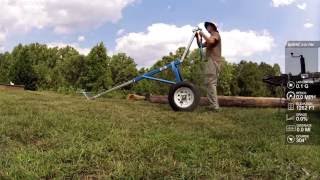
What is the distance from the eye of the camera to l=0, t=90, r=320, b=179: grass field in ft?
18.3

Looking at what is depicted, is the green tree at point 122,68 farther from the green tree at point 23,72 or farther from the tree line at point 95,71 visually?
the green tree at point 23,72

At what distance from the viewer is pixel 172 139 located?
6.96 m

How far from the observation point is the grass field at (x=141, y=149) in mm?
5578

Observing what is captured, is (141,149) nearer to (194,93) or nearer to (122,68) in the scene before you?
(194,93)

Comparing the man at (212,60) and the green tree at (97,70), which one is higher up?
the green tree at (97,70)

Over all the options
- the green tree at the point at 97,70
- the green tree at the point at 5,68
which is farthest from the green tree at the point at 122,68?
the green tree at the point at 5,68

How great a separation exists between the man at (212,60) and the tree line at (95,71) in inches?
1094

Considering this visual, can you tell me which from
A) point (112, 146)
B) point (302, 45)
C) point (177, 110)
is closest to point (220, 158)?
point (112, 146)

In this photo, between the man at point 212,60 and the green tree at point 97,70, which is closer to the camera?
the man at point 212,60

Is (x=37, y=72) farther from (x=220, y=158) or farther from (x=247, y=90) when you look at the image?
(x=220, y=158)

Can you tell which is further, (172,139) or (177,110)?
(177,110)

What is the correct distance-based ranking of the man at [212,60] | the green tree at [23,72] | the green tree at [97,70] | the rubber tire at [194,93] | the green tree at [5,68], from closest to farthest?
the rubber tire at [194,93] < the man at [212,60] < the green tree at [97,70] < the green tree at [23,72] < the green tree at [5,68]

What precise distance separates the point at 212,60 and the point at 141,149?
18.7 ft

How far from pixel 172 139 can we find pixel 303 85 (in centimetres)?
375
